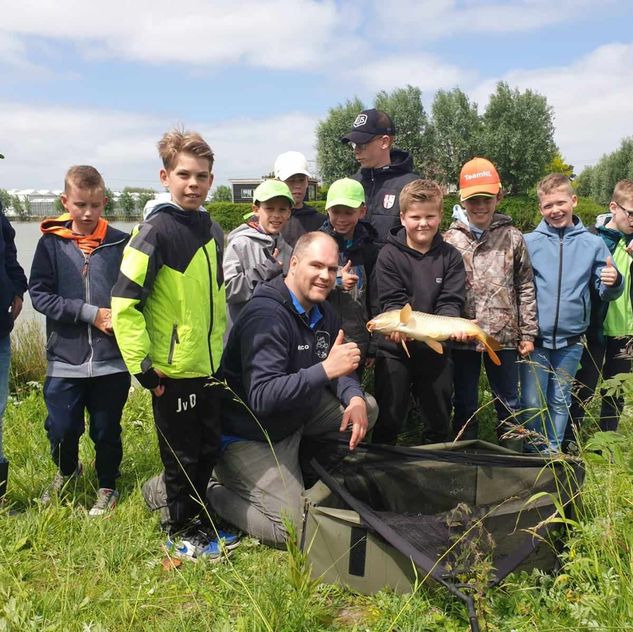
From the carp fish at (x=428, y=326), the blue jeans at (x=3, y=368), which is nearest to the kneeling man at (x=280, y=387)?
the carp fish at (x=428, y=326)

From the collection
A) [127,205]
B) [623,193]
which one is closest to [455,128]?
[127,205]

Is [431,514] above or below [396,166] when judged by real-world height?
below

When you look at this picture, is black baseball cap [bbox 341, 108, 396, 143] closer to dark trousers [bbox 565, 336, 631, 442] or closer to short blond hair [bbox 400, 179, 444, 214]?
short blond hair [bbox 400, 179, 444, 214]

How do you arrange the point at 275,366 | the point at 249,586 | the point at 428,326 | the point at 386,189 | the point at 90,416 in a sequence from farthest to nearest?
the point at 386,189 → the point at 90,416 → the point at 428,326 → the point at 275,366 → the point at 249,586

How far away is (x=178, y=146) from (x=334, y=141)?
163 feet

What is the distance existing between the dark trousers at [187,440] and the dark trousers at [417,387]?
114 centimetres

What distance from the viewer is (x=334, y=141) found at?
5050 centimetres

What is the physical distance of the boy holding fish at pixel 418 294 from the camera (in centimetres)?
365

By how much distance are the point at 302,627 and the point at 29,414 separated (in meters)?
3.45

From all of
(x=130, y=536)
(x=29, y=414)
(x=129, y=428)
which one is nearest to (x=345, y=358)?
(x=130, y=536)

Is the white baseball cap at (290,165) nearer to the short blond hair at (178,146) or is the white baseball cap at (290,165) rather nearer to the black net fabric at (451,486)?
the short blond hair at (178,146)

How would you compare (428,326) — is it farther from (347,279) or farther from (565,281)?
(565,281)

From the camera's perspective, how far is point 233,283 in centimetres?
390

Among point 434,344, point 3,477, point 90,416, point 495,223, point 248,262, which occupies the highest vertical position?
point 495,223
